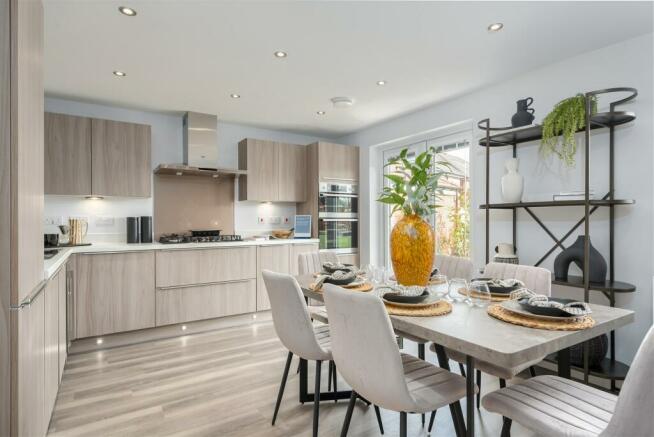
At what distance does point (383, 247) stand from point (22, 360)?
161 inches

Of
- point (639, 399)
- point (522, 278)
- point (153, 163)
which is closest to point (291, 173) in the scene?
point (153, 163)

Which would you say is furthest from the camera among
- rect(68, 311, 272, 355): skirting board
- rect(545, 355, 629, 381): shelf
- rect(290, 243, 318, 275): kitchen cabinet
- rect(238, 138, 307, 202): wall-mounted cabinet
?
rect(238, 138, 307, 202): wall-mounted cabinet

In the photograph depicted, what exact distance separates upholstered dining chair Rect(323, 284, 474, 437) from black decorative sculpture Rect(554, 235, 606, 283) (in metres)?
1.59

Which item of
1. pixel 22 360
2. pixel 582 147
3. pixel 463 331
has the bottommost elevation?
pixel 22 360

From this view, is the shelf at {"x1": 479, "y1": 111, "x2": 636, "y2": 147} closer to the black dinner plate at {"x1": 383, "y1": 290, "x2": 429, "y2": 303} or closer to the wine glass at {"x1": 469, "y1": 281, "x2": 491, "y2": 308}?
the wine glass at {"x1": 469, "y1": 281, "x2": 491, "y2": 308}

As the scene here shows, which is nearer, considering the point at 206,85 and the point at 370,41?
the point at 370,41

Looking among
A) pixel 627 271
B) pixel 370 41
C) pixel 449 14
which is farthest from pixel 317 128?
pixel 627 271

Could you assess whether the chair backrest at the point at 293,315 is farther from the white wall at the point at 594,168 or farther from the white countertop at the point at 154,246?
the white wall at the point at 594,168

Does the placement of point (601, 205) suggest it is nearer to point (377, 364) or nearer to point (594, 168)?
point (594, 168)

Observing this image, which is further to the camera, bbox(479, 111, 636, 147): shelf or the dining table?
bbox(479, 111, 636, 147): shelf

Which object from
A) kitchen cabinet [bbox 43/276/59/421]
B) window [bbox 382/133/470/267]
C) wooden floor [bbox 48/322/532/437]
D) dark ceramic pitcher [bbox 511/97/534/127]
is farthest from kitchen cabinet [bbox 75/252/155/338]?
dark ceramic pitcher [bbox 511/97/534/127]

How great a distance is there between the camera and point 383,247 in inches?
195

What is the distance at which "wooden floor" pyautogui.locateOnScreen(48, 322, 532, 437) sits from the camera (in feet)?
6.59

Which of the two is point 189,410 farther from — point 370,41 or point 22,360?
point 370,41
